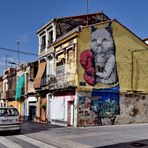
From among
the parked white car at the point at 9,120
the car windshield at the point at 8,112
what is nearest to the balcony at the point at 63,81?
the car windshield at the point at 8,112

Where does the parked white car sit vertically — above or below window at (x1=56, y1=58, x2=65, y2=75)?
below

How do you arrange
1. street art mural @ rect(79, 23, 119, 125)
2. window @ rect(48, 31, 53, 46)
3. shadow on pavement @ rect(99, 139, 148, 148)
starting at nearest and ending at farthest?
shadow on pavement @ rect(99, 139, 148, 148)
street art mural @ rect(79, 23, 119, 125)
window @ rect(48, 31, 53, 46)

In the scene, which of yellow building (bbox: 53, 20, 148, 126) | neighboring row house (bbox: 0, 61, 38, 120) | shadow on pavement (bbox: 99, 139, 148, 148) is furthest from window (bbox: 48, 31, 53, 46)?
shadow on pavement (bbox: 99, 139, 148, 148)

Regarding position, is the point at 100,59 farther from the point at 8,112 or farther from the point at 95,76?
the point at 8,112

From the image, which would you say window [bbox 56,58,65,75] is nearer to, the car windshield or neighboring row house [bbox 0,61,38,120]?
neighboring row house [bbox 0,61,38,120]

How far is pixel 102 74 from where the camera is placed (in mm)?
30141

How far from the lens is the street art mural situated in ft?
96.4

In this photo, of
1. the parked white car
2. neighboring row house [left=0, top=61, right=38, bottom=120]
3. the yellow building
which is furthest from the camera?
neighboring row house [left=0, top=61, right=38, bottom=120]

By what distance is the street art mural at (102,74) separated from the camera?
29384 millimetres

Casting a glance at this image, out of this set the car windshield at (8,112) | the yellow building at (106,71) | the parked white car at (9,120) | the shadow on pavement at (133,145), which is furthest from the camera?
the yellow building at (106,71)

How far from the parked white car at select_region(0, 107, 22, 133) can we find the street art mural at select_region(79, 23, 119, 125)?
7.82 m

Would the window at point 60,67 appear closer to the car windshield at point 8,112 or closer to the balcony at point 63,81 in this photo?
the balcony at point 63,81

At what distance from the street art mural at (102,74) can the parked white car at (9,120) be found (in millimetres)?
7823

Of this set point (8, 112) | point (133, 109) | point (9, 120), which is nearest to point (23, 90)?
point (133, 109)
